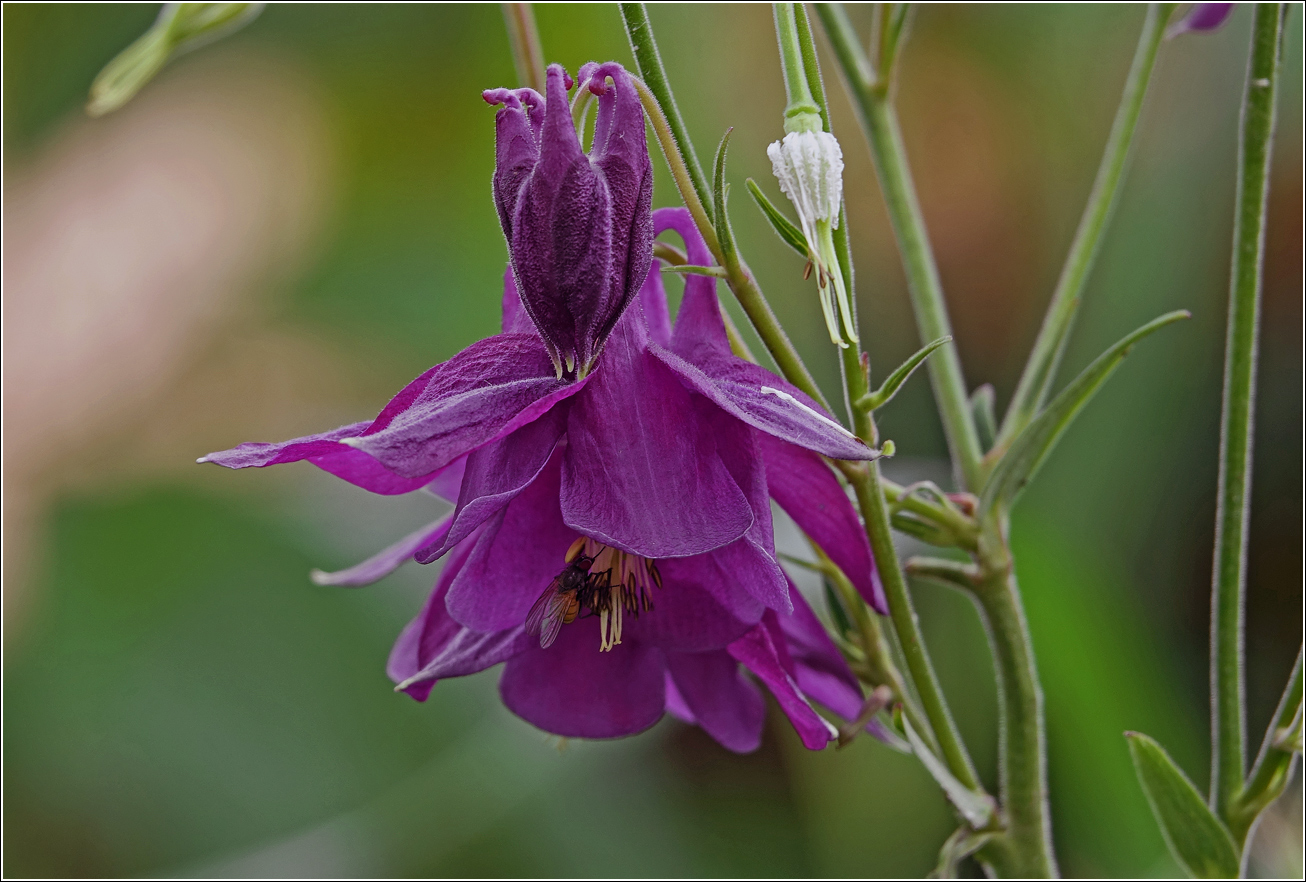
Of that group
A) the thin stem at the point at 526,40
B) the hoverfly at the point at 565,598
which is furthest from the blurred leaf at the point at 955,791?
the thin stem at the point at 526,40

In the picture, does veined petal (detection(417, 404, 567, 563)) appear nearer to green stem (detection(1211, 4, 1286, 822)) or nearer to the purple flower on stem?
the purple flower on stem

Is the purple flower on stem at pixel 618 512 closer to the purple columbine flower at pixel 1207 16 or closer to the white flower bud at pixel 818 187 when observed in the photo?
the white flower bud at pixel 818 187

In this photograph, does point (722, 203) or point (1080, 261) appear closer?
point (722, 203)

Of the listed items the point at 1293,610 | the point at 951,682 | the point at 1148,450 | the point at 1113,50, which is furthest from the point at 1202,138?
the point at 951,682

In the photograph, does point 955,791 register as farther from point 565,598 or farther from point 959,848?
point 565,598

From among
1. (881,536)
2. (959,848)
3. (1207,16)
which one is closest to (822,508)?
(881,536)

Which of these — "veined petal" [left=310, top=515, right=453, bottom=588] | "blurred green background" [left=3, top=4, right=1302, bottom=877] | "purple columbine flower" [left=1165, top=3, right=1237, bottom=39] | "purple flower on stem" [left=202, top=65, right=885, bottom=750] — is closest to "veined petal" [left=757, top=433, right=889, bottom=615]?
"purple flower on stem" [left=202, top=65, right=885, bottom=750]

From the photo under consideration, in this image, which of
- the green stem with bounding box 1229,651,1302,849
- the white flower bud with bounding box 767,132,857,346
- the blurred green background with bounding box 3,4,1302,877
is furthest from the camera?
the blurred green background with bounding box 3,4,1302,877
